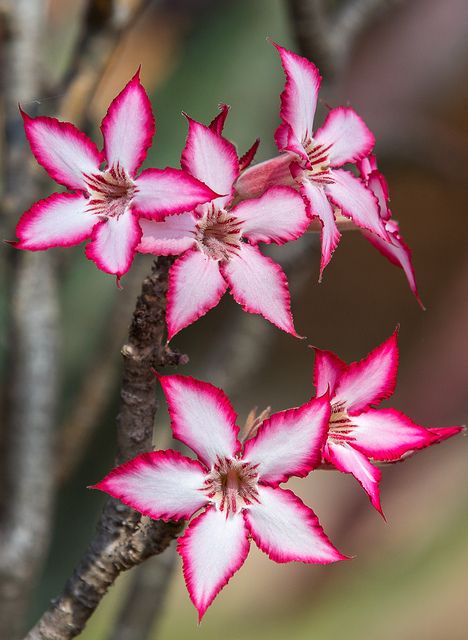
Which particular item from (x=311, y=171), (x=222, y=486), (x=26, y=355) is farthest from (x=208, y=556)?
(x=26, y=355)

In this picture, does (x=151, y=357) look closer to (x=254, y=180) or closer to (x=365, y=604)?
(x=254, y=180)

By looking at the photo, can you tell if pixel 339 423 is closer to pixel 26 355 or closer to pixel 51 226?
pixel 51 226

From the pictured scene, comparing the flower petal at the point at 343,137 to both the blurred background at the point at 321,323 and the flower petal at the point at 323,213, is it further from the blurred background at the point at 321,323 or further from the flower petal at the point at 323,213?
the blurred background at the point at 321,323

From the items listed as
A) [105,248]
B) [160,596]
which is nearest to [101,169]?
[105,248]

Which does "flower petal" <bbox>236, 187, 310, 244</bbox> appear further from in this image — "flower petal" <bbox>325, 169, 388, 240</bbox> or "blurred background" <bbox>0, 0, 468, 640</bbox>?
"blurred background" <bbox>0, 0, 468, 640</bbox>

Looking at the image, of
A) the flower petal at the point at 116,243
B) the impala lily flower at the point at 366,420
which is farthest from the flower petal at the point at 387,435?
the flower petal at the point at 116,243

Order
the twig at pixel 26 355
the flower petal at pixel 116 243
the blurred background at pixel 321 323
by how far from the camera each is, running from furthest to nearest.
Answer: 1. the blurred background at pixel 321 323
2. the twig at pixel 26 355
3. the flower petal at pixel 116 243

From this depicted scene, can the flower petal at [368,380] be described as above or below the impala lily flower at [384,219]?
below

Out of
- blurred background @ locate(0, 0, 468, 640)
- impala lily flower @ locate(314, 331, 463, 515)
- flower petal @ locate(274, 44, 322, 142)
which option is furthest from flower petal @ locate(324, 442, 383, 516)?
blurred background @ locate(0, 0, 468, 640)
